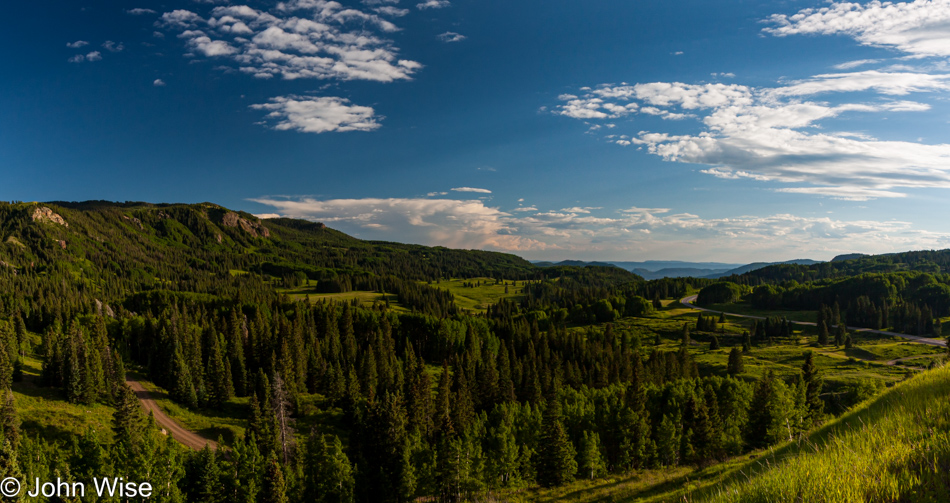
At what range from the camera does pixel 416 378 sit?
8769 cm

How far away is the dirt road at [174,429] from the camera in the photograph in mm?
80700

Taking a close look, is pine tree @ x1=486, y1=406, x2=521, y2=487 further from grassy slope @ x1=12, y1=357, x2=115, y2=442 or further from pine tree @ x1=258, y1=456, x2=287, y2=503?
grassy slope @ x1=12, y1=357, x2=115, y2=442

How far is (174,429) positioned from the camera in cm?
8669

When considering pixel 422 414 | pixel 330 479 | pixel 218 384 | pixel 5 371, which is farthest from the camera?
pixel 218 384

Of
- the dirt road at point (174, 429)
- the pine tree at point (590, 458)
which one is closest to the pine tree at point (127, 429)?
the dirt road at point (174, 429)

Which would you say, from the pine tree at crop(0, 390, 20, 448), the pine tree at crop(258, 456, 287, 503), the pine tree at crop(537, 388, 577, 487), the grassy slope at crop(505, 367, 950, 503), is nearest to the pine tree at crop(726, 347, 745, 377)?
the pine tree at crop(537, 388, 577, 487)

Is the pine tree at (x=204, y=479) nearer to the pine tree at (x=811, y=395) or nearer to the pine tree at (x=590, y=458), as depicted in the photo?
the pine tree at (x=590, y=458)

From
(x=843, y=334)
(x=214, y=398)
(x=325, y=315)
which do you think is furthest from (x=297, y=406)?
(x=843, y=334)

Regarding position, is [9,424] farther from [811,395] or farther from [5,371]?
[811,395]

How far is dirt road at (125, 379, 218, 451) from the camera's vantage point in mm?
80700

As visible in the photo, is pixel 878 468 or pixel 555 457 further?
pixel 555 457

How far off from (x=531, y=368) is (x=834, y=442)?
3909 inches

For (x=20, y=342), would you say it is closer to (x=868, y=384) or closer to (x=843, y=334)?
(x=868, y=384)

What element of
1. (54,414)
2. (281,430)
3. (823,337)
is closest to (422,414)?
(281,430)
